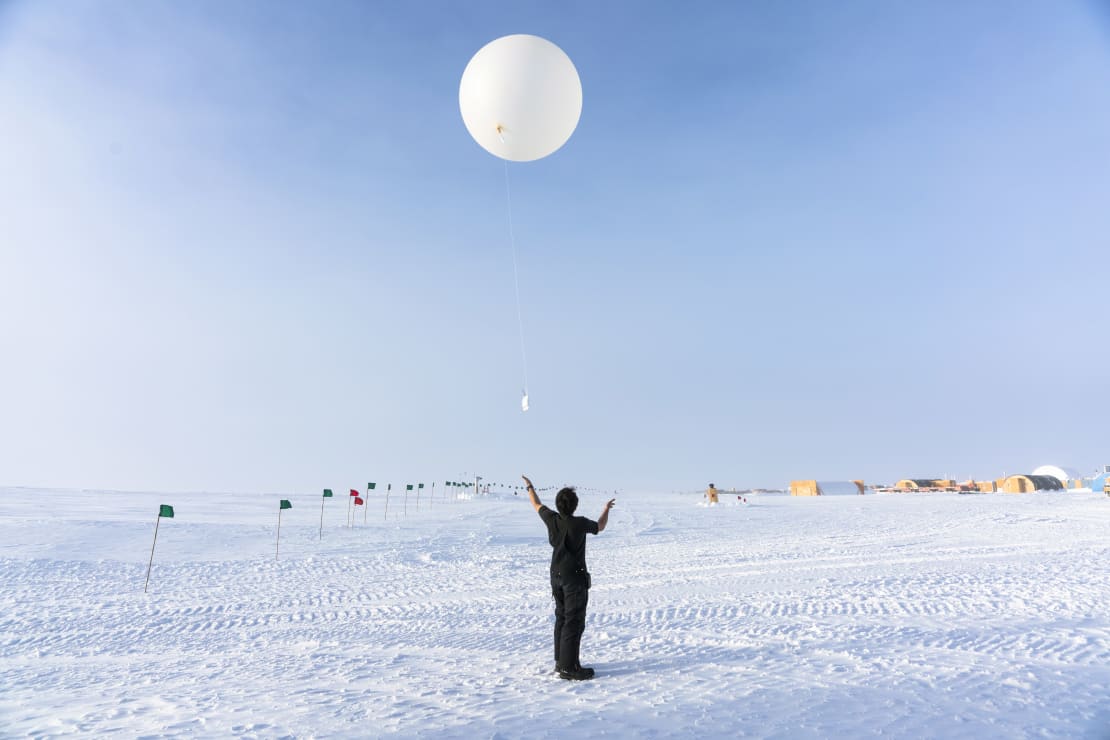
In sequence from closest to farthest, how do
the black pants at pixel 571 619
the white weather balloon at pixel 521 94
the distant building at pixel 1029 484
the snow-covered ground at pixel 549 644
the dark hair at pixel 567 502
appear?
1. the snow-covered ground at pixel 549 644
2. the black pants at pixel 571 619
3. the dark hair at pixel 567 502
4. the white weather balloon at pixel 521 94
5. the distant building at pixel 1029 484

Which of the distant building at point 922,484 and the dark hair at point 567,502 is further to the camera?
the distant building at point 922,484

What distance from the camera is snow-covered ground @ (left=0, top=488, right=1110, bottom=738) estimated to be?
4699 mm

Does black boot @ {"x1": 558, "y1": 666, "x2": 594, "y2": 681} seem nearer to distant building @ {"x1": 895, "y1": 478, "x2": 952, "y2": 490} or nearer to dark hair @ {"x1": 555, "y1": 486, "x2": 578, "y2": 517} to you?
dark hair @ {"x1": 555, "y1": 486, "x2": 578, "y2": 517}

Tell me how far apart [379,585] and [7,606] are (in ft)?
20.5

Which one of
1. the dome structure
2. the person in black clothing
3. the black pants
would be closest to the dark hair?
the person in black clothing

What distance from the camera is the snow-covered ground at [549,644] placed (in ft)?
15.4

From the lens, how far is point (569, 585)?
5.51m

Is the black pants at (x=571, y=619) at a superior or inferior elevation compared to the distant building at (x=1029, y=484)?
inferior

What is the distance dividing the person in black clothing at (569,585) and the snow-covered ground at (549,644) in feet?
0.71

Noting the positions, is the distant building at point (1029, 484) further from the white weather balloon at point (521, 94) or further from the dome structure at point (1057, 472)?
the white weather balloon at point (521, 94)

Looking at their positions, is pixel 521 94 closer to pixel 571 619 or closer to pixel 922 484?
pixel 571 619

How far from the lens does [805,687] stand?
5348 millimetres

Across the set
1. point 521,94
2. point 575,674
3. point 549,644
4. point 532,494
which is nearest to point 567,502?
point 532,494

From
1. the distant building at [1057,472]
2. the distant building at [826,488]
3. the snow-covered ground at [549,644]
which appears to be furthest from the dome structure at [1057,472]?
the snow-covered ground at [549,644]
